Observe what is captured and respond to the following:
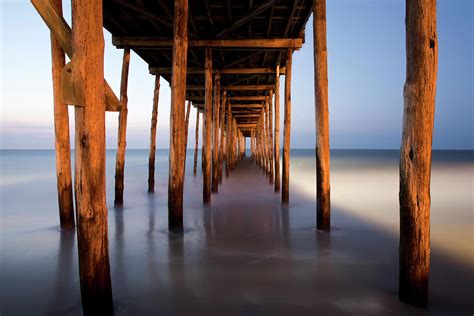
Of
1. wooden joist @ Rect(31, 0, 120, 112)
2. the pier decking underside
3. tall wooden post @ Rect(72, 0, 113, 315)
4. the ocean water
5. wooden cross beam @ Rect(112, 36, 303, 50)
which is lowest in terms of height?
the ocean water

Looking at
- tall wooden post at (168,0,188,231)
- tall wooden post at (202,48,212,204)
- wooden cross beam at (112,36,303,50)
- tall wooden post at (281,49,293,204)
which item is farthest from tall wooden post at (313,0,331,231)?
tall wooden post at (202,48,212,204)

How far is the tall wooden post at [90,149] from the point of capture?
1.92 meters

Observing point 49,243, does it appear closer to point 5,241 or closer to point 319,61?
point 5,241

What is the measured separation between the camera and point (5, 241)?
437 cm

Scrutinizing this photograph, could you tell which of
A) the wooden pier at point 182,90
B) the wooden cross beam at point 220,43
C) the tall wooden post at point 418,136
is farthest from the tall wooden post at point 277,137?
the tall wooden post at point 418,136

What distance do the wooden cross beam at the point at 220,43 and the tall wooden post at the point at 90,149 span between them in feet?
15.9

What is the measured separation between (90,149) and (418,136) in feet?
7.34

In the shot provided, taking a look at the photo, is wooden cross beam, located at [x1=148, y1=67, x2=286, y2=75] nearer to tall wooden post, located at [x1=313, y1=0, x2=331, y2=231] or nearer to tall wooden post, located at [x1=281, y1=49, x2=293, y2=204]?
tall wooden post, located at [x1=281, y1=49, x2=293, y2=204]

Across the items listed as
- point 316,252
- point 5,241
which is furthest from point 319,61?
point 5,241

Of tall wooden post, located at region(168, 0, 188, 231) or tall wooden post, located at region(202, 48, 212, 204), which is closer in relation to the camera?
tall wooden post, located at region(168, 0, 188, 231)

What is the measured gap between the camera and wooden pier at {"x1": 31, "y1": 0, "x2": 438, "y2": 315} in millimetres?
1940

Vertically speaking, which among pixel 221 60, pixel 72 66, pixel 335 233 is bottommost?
pixel 335 233

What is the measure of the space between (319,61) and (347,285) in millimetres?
2867

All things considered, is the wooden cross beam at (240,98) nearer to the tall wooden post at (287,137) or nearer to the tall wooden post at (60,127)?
the tall wooden post at (287,137)
